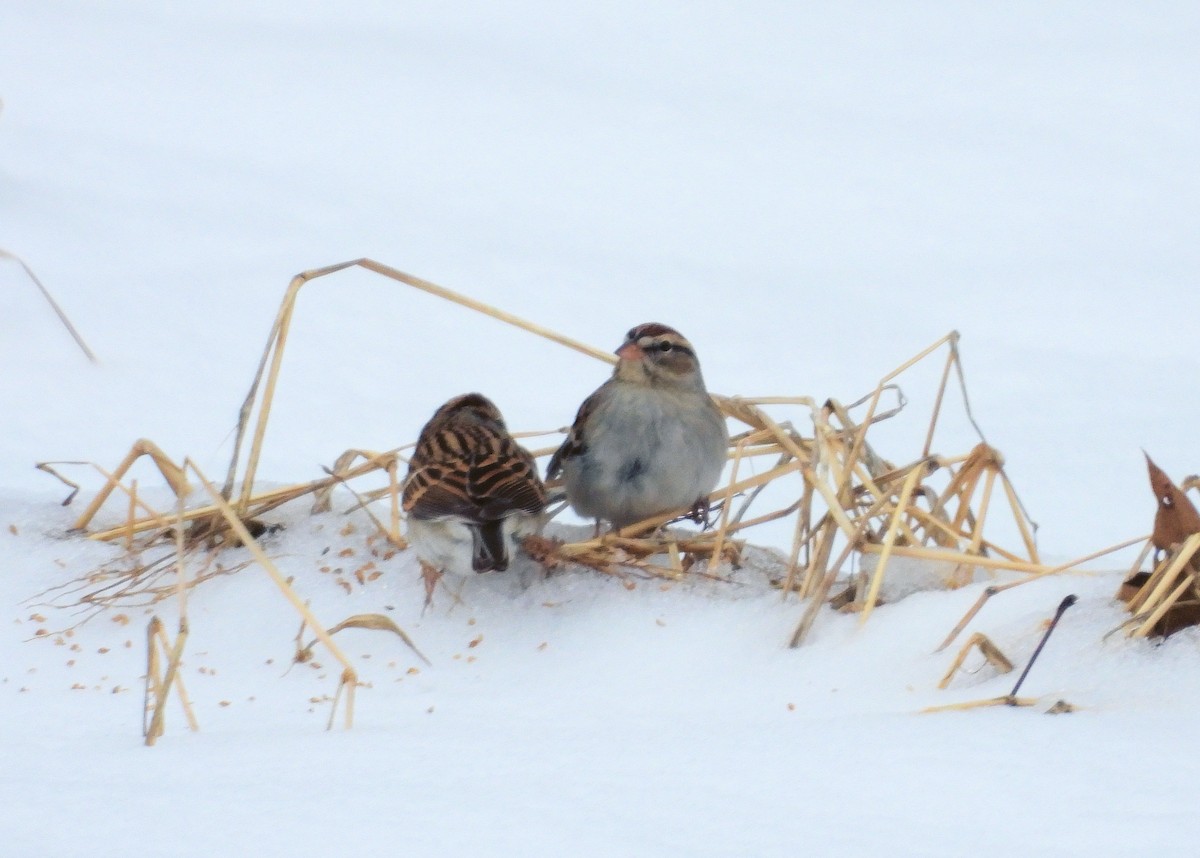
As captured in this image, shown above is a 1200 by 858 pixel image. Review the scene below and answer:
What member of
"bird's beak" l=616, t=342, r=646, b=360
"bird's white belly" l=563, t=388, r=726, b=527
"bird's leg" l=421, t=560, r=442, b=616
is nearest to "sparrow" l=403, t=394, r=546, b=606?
"bird's leg" l=421, t=560, r=442, b=616

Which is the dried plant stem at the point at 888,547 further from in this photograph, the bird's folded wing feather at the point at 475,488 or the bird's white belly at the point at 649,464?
the bird's folded wing feather at the point at 475,488

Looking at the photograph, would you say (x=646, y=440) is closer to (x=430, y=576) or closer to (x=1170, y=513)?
(x=430, y=576)

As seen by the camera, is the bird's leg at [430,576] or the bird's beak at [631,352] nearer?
the bird's leg at [430,576]

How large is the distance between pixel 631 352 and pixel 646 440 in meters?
0.34

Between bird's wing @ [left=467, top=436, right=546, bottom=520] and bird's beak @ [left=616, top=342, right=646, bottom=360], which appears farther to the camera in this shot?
bird's beak @ [left=616, top=342, right=646, bottom=360]

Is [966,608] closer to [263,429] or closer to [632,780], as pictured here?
[632,780]

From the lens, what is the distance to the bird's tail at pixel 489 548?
4.10 m

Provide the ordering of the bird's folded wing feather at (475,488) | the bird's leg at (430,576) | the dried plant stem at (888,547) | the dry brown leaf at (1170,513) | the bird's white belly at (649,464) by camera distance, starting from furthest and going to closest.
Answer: the bird's white belly at (649,464), the bird's leg at (430,576), the bird's folded wing feather at (475,488), the dried plant stem at (888,547), the dry brown leaf at (1170,513)

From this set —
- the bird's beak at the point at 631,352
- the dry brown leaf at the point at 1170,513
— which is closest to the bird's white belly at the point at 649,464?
the bird's beak at the point at 631,352

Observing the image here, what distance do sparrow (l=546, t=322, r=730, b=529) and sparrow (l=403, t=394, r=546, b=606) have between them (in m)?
0.31

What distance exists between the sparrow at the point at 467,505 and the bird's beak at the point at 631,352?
592mm

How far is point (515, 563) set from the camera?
436cm

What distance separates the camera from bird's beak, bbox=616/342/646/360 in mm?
4836

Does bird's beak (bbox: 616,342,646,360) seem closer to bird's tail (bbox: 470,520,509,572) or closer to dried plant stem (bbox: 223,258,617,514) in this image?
dried plant stem (bbox: 223,258,617,514)
